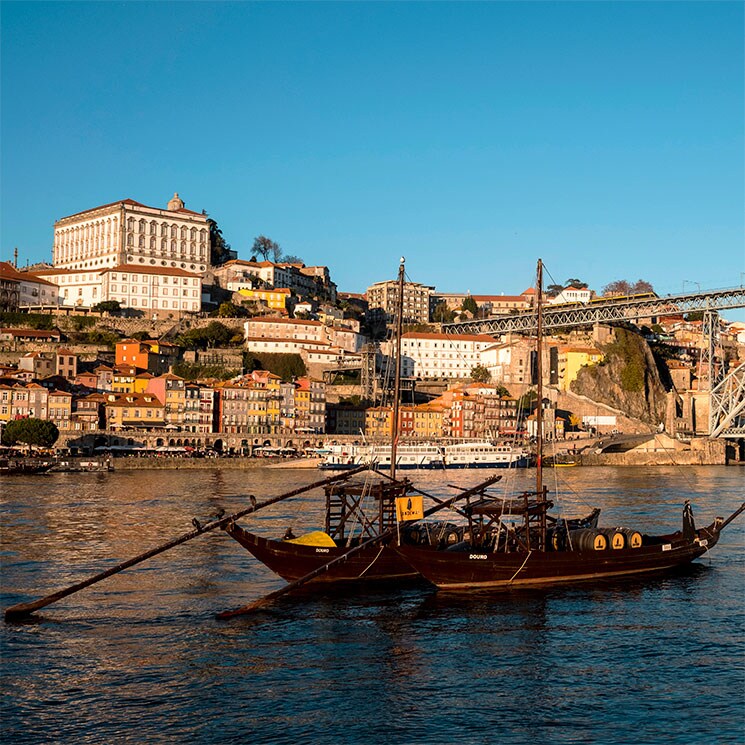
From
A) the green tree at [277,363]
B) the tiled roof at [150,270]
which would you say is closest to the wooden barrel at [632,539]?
the green tree at [277,363]

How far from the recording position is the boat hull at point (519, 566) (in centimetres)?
2091

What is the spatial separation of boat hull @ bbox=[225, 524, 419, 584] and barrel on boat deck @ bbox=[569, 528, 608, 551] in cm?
402

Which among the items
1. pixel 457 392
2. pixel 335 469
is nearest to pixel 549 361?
pixel 457 392

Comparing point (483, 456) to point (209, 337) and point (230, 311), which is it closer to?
point (209, 337)

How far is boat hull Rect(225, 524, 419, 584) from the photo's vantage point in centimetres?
2128

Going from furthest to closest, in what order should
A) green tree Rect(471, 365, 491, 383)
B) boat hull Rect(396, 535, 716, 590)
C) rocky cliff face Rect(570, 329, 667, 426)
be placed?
1. green tree Rect(471, 365, 491, 383)
2. rocky cliff face Rect(570, 329, 667, 426)
3. boat hull Rect(396, 535, 716, 590)

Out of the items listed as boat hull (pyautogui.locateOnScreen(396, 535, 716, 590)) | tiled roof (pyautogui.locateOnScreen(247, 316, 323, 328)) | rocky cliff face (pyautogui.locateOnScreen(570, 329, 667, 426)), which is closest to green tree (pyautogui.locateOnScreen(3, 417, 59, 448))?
tiled roof (pyautogui.locateOnScreen(247, 316, 323, 328))

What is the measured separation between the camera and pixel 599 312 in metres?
88.7

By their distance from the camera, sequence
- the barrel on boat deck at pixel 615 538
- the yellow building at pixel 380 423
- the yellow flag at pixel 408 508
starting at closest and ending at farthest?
the yellow flag at pixel 408 508 → the barrel on boat deck at pixel 615 538 → the yellow building at pixel 380 423

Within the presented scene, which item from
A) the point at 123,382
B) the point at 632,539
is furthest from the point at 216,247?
the point at 632,539

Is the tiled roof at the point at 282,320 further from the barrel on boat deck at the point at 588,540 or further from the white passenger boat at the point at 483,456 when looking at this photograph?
the barrel on boat deck at the point at 588,540

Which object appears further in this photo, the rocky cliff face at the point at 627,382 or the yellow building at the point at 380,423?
the rocky cliff face at the point at 627,382

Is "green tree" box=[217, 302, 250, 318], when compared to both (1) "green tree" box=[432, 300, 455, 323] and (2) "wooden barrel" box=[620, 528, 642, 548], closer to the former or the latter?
(1) "green tree" box=[432, 300, 455, 323]

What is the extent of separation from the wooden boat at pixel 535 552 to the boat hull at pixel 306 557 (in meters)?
1.32
